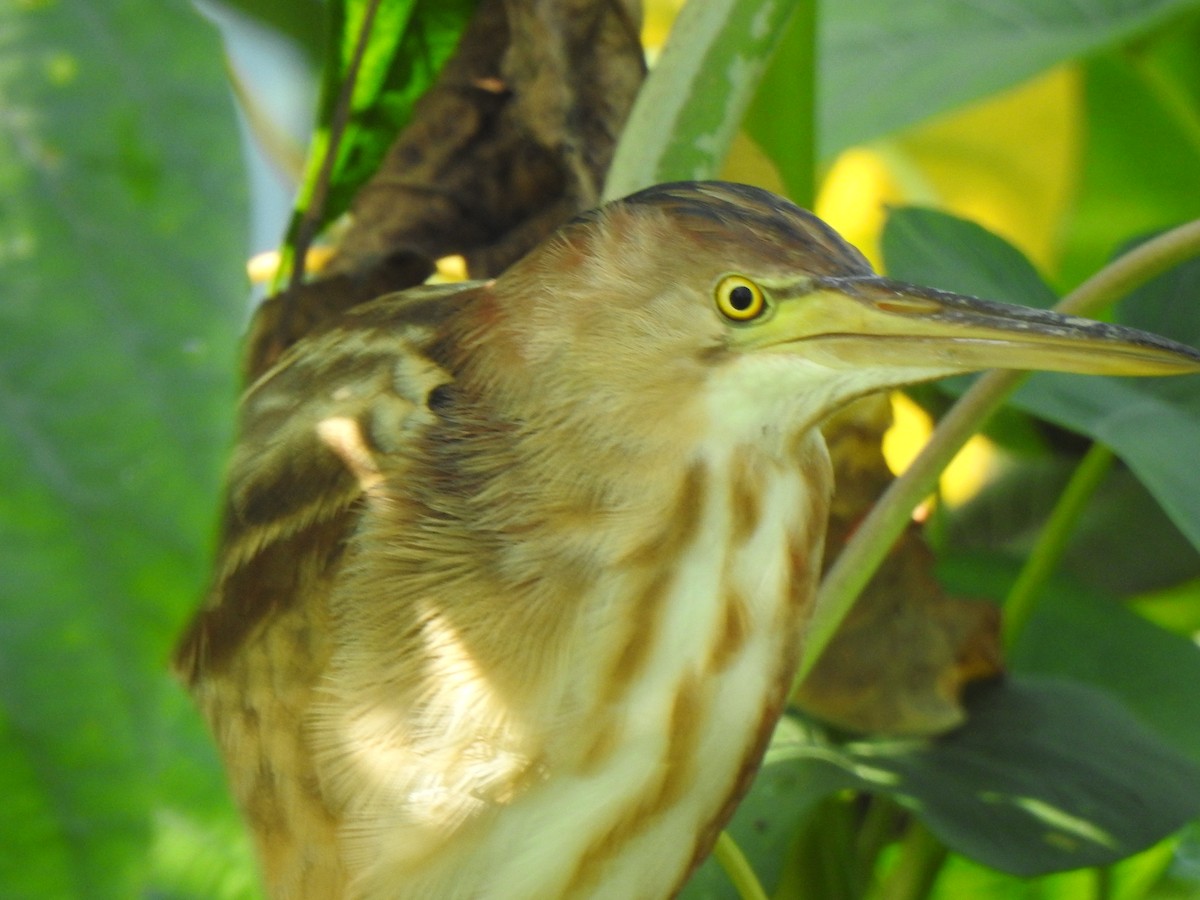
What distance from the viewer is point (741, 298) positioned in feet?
2.06

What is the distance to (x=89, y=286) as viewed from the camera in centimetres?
33

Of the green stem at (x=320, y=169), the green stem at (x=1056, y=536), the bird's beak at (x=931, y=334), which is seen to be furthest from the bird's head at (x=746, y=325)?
the green stem at (x=1056, y=536)

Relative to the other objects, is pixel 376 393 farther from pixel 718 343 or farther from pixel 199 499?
pixel 199 499

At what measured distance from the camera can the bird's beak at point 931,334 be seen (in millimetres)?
595

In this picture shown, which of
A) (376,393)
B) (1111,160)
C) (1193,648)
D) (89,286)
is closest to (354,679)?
(376,393)

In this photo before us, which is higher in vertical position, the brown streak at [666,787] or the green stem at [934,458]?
the green stem at [934,458]

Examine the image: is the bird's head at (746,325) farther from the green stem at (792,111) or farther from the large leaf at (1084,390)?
the green stem at (792,111)

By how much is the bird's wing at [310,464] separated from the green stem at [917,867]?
46 cm

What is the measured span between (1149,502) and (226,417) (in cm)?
101

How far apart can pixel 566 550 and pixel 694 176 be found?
268mm

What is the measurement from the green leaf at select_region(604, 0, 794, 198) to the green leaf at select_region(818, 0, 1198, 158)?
446 mm

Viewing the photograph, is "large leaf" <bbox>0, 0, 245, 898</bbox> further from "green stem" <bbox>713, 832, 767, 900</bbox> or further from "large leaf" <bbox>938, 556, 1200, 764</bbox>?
"large leaf" <bbox>938, 556, 1200, 764</bbox>

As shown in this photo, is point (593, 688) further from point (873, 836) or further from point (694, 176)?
point (873, 836)

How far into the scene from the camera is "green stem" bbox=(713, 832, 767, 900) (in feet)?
2.61
